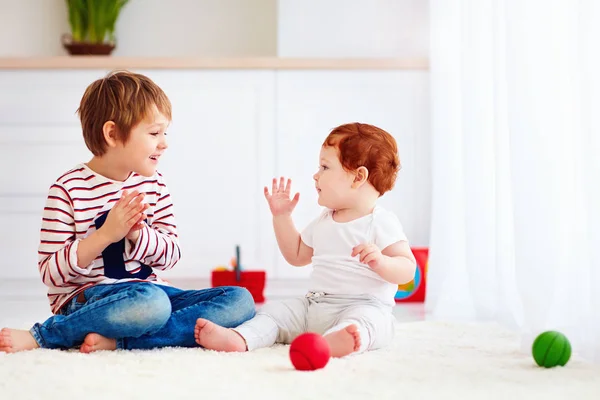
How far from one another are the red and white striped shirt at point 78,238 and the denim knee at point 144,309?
100 mm

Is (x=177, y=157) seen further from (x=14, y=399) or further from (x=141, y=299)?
(x=14, y=399)

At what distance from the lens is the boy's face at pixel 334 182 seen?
1.52 meters

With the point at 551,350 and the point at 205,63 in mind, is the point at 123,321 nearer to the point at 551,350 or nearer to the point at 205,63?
the point at 551,350

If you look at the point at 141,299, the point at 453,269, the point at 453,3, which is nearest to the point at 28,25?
the point at 453,3

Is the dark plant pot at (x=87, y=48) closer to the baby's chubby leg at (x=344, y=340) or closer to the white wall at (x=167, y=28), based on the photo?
the white wall at (x=167, y=28)

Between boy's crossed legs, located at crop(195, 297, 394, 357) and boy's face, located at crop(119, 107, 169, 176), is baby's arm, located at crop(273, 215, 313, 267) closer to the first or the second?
boy's crossed legs, located at crop(195, 297, 394, 357)

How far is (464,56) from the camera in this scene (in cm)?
211

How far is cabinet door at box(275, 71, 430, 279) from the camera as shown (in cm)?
276

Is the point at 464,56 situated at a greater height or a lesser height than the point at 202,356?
greater

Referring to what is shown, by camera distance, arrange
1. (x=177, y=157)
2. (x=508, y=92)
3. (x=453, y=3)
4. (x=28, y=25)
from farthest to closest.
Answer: (x=28, y=25) < (x=177, y=157) < (x=453, y=3) < (x=508, y=92)

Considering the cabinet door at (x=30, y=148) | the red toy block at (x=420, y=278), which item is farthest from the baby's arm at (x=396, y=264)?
the cabinet door at (x=30, y=148)

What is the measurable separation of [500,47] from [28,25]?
90.5 inches

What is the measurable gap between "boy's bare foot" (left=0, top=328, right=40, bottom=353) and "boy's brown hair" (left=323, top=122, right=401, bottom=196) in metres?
0.63

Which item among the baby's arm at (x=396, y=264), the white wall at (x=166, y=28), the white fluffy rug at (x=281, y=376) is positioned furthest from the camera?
the white wall at (x=166, y=28)
